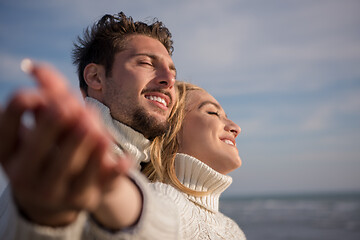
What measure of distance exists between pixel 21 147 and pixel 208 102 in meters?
2.35

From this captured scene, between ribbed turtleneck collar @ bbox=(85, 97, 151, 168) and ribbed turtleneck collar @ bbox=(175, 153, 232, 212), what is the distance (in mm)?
310

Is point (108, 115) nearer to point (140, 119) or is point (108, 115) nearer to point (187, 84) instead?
point (140, 119)

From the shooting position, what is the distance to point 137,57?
264cm

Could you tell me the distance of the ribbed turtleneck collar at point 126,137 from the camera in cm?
225

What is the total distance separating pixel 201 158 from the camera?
8.84ft

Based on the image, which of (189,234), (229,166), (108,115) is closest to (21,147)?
(189,234)

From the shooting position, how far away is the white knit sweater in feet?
2.92

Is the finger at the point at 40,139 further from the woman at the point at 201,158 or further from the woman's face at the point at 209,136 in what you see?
the woman's face at the point at 209,136

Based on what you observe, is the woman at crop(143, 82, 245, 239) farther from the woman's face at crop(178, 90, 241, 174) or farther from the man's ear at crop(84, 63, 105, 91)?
the man's ear at crop(84, 63, 105, 91)

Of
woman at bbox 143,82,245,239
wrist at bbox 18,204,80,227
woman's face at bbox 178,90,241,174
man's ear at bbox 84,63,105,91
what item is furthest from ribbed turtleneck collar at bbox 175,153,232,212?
wrist at bbox 18,204,80,227

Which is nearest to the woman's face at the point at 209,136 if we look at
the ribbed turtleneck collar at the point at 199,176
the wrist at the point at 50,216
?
the ribbed turtleneck collar at the point at 199,176

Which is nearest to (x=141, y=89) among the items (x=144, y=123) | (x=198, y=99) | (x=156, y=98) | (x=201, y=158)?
(x=156, y=98)

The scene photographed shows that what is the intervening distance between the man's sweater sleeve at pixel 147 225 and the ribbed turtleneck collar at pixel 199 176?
1281mm

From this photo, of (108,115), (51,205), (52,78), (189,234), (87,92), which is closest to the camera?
(52,78)
